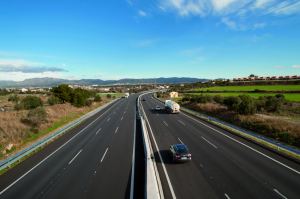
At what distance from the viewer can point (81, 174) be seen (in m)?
18.1

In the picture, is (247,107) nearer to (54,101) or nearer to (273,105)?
(273,105)

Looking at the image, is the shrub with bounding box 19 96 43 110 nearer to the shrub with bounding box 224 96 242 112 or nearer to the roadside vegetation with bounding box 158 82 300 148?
the roadside vegetation with bounding box 158 82 300 148

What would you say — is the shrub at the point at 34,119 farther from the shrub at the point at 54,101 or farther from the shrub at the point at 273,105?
the shrub at the point at 273,105

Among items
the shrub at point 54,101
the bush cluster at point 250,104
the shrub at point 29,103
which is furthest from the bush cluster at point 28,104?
the bush cluster at point 250,104

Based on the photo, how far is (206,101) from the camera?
225 feet

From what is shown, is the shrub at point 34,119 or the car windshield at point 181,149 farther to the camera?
the shrub at point 34,119

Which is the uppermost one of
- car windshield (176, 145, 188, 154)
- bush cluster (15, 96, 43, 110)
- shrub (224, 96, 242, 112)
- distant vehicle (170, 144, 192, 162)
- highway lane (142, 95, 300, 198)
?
shrub (224, 96, 242, 112)

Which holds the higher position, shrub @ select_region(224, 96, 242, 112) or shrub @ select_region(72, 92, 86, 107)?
shrub @ select_region(224, 96, 242, 112)

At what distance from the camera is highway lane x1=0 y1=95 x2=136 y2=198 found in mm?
15023

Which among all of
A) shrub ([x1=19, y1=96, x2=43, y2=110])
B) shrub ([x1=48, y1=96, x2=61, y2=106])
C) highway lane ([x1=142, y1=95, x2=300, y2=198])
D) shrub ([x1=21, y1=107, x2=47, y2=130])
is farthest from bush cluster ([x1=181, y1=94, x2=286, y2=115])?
shrub ([x1=19, y1=96, x2=43, y2=110])

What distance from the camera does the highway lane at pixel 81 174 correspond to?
1502 centimetres

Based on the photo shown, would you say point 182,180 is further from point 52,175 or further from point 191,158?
point 52,175

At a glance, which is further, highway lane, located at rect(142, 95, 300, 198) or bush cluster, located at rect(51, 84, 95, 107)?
bush cluster, located at rect(51, 84, 95, 107)

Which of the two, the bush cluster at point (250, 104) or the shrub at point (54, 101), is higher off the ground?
the bush cluster at point (250, 104)
